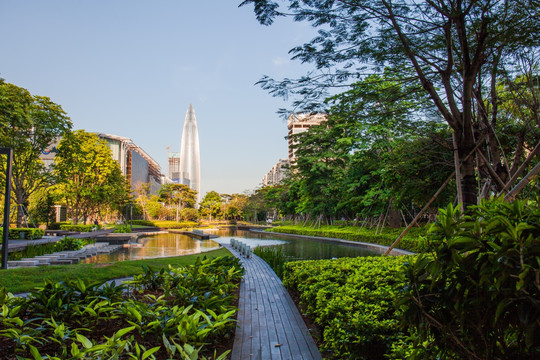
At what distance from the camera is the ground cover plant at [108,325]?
8.66ft

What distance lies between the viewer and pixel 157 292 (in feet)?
17.5

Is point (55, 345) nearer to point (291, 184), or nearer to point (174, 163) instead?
point (291, 184)

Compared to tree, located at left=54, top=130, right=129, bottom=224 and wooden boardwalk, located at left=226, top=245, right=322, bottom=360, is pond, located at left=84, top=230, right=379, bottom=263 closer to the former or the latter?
wooden boardwalk, located at left=226, top=245, right=322, bottom=360

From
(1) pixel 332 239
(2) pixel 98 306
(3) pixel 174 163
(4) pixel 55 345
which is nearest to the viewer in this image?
(4) pixel 55 345

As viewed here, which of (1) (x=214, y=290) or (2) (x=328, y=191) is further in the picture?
(2) (x=328, y=191)

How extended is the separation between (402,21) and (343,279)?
3432 mm

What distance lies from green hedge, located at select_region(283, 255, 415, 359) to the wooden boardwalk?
0.25 m

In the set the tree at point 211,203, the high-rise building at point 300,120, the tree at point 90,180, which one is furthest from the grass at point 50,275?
the tree at point 211,203

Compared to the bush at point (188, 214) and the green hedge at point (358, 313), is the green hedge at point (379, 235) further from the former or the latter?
the bush at point (188, 214)


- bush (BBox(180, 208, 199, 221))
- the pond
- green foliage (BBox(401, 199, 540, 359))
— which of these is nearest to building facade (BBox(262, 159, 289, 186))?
bush (BBox(180, 208, 199, 221))

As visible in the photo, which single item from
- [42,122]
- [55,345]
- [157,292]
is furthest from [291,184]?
[55,345]

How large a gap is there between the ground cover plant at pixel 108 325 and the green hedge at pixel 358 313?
0.97 metres

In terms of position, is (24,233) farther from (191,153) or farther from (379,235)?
(191,153)

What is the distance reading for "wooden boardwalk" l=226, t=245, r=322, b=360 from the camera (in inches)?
138
